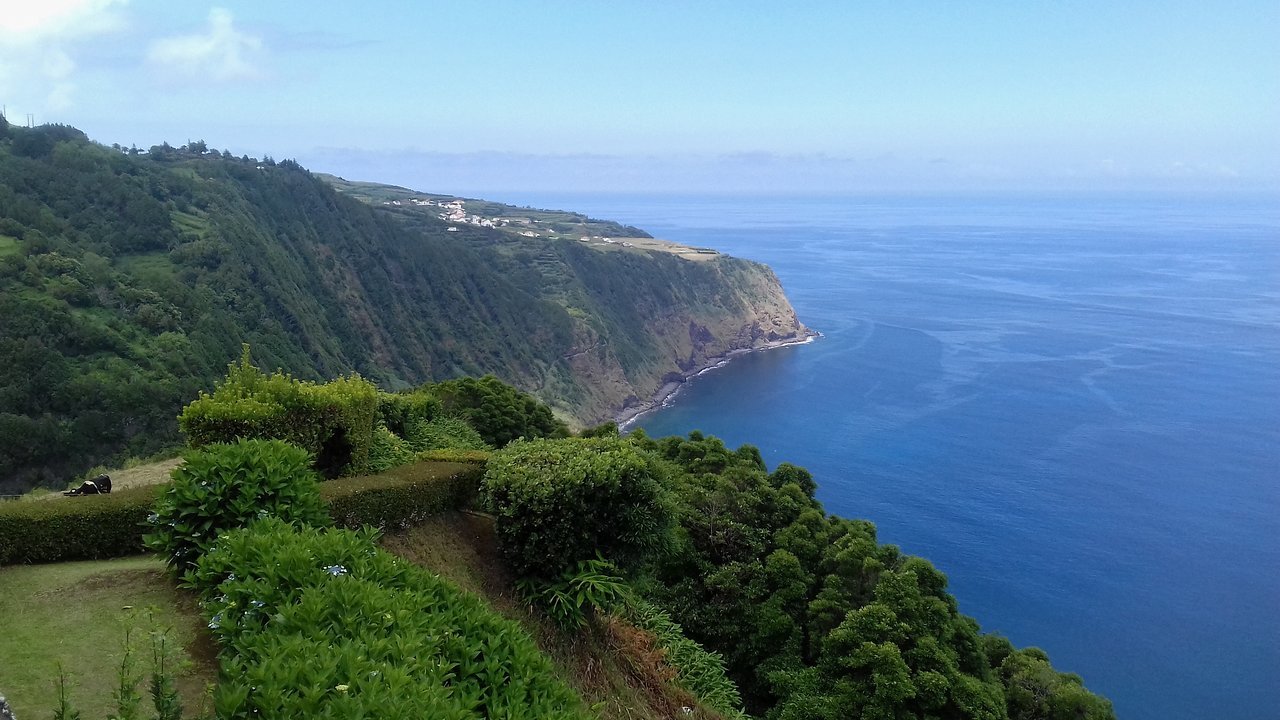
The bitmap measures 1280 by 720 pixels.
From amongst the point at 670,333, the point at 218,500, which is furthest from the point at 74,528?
the point at 670,333

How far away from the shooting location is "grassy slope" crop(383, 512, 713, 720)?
9203 mm

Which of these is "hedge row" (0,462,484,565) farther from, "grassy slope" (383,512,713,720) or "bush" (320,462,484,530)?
"grassy slope" (383,512,713,720)

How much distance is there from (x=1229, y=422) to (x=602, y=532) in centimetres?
8633

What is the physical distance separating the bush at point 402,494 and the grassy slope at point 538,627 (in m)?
0.24

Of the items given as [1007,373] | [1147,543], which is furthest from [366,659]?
[1007,373]

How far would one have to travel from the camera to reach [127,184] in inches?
2346

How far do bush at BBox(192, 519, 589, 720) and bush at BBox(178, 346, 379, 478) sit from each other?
4210 millimetres

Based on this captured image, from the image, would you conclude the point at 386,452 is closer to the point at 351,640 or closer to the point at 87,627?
the point at 87,627

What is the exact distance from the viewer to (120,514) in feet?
28.3

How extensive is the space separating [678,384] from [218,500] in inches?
3732

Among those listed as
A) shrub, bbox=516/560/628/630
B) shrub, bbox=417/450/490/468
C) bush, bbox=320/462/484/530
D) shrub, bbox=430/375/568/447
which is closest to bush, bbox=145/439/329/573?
bush, bbox=320/462/484/530

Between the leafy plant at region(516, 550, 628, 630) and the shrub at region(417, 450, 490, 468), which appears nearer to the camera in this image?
the leafy plant at region(516, 550, 628, 630)

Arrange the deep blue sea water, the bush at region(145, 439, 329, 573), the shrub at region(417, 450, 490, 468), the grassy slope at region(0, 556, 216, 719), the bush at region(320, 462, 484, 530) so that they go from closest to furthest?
the grassy slope at region(0, 556, 216, 719) < the bush at region(145, 439, 329, 573) < the bush at region(320, 462, 484, 530) < the shrub at region(417, 450, 490, 468) < the deep blue sea water

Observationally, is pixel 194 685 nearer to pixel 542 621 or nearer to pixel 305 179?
pixel 542 621
